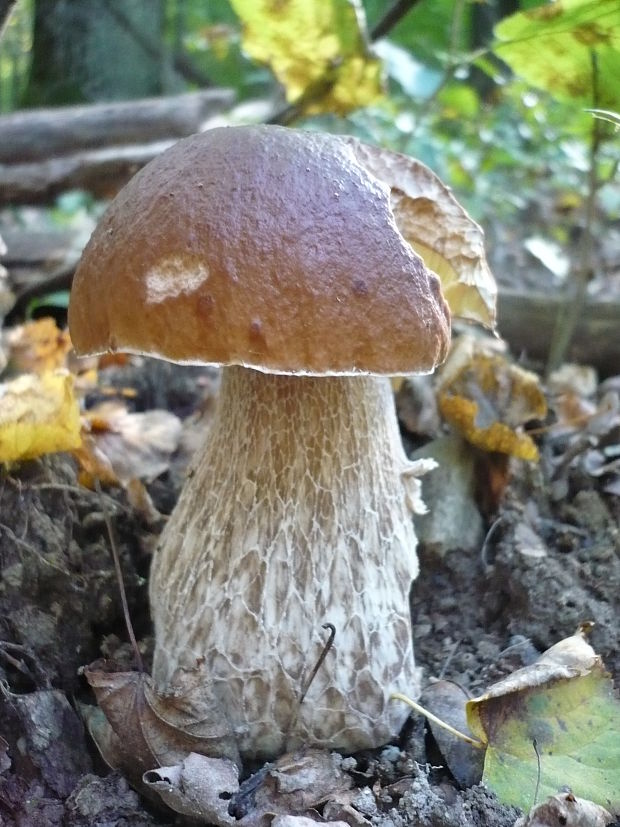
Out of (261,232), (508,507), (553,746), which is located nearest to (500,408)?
(508,507)

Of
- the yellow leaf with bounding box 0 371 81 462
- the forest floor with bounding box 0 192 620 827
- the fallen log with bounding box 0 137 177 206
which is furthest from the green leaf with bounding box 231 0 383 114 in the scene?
the yellow leaf with bounding box 0 371 81 462

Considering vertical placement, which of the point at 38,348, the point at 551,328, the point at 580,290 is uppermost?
the point at 580,290

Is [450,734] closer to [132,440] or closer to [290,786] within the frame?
[290,786]

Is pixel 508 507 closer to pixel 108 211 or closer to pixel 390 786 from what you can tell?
pixel 390 786

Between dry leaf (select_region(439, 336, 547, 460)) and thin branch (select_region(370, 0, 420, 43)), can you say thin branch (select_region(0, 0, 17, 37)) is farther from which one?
thin branch (select_region(370, 0, 420, 43))

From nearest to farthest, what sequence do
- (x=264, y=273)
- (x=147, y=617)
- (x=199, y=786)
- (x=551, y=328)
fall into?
(x=264, y=273)
(x=199, y=786)
(x=147, y=617)
(x=551, y=328)

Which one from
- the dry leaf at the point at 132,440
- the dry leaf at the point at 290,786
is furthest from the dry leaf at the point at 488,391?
the dry leaf at the point at 290,786

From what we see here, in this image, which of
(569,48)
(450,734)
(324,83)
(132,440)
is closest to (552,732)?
(450,734)
